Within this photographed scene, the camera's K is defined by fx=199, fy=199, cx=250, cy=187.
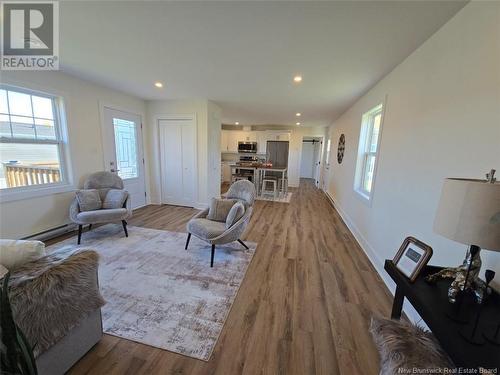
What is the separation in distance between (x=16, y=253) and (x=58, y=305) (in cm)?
38

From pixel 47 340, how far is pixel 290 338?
1.52 metres

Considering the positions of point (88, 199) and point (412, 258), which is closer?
point (412, 258)

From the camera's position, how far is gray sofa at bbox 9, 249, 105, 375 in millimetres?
1009

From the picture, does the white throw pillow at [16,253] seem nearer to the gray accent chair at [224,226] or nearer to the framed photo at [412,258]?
the gray accent chair at [224,226]

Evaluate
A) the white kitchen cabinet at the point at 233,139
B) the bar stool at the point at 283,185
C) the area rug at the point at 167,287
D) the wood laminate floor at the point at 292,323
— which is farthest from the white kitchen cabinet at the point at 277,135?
the area rug at the point at 167,287

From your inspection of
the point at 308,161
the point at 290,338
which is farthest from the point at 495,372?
the point at 308,161

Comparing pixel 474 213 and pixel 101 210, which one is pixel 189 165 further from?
pixel 474 213

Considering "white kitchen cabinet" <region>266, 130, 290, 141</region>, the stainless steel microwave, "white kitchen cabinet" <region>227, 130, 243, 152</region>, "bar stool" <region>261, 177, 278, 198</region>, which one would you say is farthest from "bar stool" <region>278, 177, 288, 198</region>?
"white kitchen cabinet" <region>227, 130, 243, 152</region>

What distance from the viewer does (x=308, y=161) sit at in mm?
10906

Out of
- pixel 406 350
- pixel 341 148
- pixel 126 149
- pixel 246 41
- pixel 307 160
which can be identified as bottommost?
pixel 406 350

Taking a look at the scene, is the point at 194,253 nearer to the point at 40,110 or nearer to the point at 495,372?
the point at 495,372

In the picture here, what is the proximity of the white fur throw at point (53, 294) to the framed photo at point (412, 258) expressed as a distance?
6.54ft

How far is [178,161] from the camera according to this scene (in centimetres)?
467

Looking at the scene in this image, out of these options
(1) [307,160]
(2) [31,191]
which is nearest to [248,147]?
(1) [307,160]
